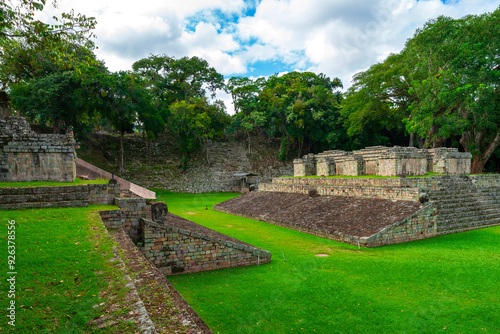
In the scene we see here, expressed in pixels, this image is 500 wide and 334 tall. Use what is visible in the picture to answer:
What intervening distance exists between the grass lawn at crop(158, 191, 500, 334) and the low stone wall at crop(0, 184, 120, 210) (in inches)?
147

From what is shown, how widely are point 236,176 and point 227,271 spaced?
23369 millimetres

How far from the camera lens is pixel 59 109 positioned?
72.3 ft

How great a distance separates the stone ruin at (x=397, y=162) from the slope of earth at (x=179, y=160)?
1268 cm

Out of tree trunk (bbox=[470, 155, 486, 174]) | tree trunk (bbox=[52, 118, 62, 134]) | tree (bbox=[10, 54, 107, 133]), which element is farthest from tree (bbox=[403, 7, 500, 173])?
tree trunk (bbox=[52, 118, 62, 134])

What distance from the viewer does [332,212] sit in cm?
1245

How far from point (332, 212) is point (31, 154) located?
40.5 feet

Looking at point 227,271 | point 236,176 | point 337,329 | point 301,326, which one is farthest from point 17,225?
point 236,176

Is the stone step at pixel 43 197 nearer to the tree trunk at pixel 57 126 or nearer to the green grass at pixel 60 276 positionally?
the green grass at pixel 60 276

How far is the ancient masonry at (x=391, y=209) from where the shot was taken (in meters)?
9.87

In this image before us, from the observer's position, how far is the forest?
16781 mm

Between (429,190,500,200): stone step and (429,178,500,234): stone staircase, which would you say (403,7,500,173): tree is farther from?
(429,178,500,234): stone staircase

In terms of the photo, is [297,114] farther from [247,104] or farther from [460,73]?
[460,73]

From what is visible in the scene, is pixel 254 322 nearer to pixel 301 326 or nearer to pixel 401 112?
pixel 301 326

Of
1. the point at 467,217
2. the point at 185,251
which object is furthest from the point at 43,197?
the point at 467,217
